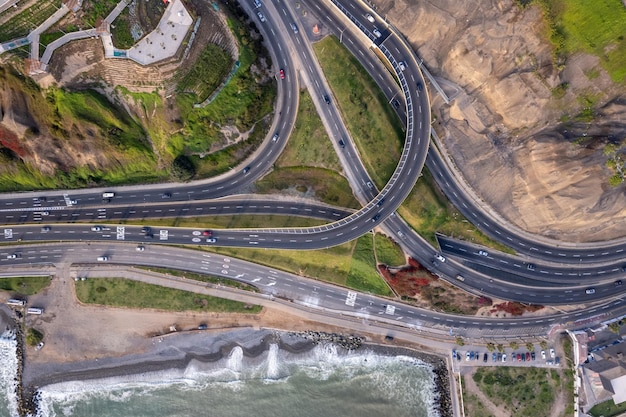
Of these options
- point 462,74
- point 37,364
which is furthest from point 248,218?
point 37,364

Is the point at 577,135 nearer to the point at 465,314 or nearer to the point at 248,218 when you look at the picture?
the point at 465,314

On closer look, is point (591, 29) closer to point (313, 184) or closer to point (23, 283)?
point (313, 184)

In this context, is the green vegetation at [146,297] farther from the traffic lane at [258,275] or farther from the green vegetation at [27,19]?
the green vegetation at [27,19]

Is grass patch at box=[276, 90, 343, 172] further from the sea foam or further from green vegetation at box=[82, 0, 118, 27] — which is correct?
the sea foam

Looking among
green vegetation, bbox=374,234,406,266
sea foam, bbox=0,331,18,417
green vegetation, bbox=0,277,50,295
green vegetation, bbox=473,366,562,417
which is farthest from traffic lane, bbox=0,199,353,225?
green vegetation, bbox=473,366,562,417

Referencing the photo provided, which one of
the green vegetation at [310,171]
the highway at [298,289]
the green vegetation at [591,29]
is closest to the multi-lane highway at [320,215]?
the green vegetation at [310,171]
